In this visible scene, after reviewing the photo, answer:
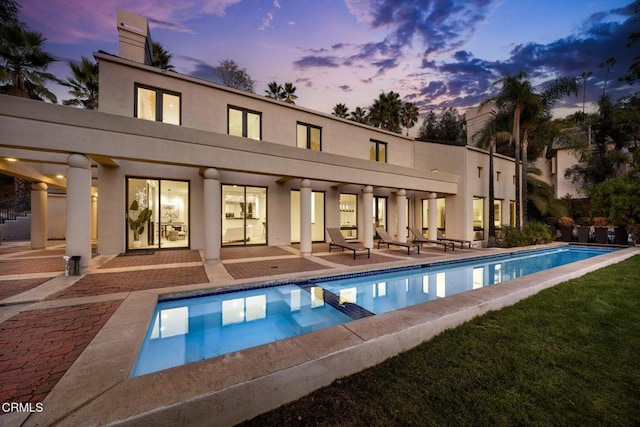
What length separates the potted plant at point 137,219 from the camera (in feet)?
33.6

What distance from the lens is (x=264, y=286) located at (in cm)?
652

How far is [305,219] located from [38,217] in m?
12.1

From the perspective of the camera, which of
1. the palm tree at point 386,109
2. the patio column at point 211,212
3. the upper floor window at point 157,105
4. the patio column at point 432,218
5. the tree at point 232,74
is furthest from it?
the palm tree at point 386,109

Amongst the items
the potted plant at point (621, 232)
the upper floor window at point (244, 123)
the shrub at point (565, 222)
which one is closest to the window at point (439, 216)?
the shrub at point (565, 222)

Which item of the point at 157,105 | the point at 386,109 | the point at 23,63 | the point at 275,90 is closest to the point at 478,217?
the point at 386,109

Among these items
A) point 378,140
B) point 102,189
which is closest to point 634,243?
point 378,140

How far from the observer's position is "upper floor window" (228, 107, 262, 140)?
12016mm

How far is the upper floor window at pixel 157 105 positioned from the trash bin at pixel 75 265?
6.17 metres

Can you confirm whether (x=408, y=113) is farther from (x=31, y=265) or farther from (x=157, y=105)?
(x=31, y=265)

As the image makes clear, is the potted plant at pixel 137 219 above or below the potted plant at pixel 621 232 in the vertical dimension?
above

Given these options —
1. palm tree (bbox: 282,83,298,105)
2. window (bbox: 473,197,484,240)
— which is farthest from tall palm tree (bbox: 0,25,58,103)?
window (bbox: 473,197,484,240)

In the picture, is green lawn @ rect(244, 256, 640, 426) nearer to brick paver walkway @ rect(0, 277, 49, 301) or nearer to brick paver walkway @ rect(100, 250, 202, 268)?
brick paver walkway @ rect(0, 277, 49, 301)

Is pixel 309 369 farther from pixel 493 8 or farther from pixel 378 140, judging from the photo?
pixel 493 8

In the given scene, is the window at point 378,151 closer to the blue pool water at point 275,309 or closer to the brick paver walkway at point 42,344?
the blue pool water at point 275,309
